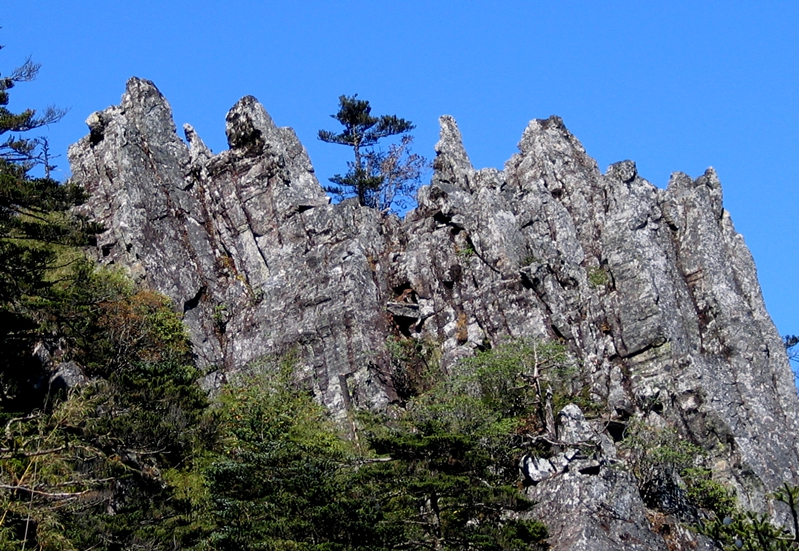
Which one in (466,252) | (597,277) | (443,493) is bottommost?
(443,493)

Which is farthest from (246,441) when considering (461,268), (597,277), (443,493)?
(597,277)

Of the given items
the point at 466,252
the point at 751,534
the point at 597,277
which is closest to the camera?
the point at 751,534

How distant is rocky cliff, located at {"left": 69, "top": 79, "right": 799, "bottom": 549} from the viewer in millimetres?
37281

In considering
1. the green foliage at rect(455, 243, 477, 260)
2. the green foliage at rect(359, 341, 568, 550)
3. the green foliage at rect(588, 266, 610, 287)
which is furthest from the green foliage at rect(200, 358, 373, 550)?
the green foliage at rect(588, 266, 610, 287)

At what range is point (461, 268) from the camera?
136 ft

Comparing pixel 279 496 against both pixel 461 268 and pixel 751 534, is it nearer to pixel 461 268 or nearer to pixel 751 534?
pixel 751 534

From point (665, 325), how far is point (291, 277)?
14.6 metres

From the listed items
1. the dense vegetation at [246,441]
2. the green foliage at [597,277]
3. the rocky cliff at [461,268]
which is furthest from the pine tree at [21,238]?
the green foliage at [597,277]

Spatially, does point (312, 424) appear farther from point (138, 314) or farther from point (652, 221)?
point (652, 221)

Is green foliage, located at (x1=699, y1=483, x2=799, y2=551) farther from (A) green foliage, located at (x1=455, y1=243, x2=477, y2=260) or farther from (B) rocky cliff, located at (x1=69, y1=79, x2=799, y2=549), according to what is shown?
(A) green foliage, located at (x1=455, y1=243, x2=477, y2=260)

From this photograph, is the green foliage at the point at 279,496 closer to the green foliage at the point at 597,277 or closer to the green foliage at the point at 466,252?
the green foliage at the point at 466,252

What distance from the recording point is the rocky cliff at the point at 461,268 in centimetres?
3728

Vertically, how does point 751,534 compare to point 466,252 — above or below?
below

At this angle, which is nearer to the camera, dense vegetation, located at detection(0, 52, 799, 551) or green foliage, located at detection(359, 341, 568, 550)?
dense vegetation, located at detection(0, 52, 799, 551)
